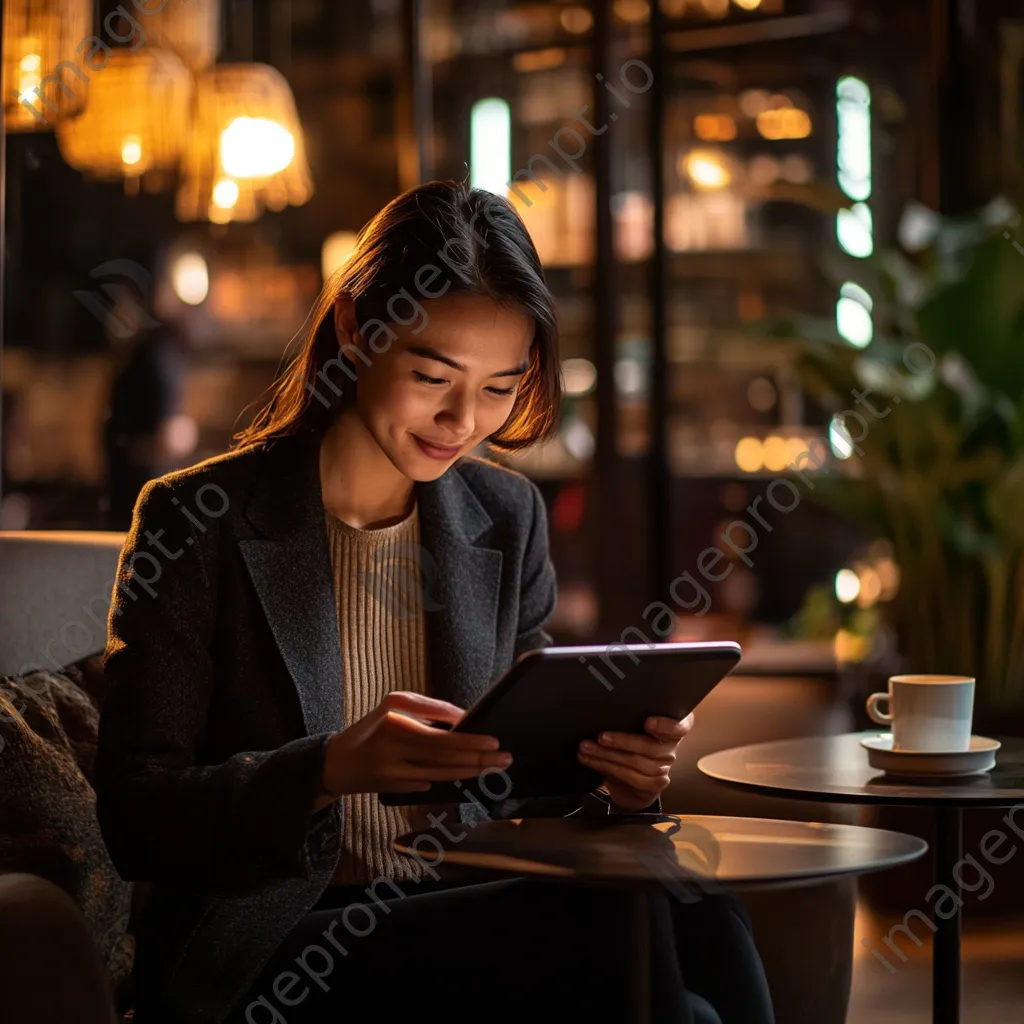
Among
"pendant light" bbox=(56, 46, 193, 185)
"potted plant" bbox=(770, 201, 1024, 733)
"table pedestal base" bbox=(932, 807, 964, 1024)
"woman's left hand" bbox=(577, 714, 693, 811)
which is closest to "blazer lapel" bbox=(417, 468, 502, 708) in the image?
"woman's left hand" bbox=(577, 714, 693, 811)

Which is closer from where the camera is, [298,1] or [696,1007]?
[696,1007]

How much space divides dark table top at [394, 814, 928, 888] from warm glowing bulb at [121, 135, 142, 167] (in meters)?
2.08

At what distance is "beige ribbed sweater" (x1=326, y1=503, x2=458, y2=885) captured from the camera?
A: 4.25 feet

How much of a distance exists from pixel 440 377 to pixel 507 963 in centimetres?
50

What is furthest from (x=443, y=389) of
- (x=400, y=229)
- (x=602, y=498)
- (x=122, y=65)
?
(x=602, y=498)

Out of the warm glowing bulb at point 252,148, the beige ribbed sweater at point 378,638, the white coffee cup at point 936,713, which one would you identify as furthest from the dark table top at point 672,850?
the warm glowing bulb at point 252,148

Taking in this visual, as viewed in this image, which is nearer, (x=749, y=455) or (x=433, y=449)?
(x=433, y=449)

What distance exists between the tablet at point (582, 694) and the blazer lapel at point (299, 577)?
14cm

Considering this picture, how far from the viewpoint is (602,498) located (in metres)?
4.35

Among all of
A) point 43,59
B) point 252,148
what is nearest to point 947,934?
point 43,59

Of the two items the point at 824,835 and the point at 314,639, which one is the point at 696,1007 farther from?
the point at 314,639

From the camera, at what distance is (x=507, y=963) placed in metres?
1.09

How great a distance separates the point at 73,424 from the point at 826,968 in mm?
2181

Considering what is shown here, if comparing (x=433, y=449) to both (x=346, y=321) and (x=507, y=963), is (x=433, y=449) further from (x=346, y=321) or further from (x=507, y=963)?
(x=507, y=963)
